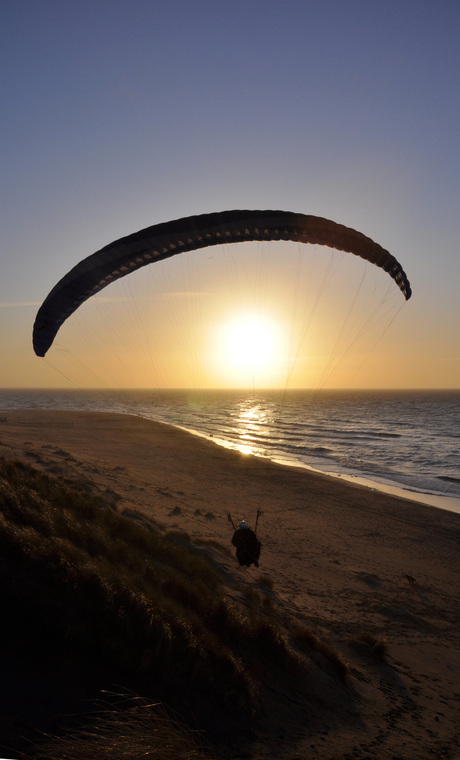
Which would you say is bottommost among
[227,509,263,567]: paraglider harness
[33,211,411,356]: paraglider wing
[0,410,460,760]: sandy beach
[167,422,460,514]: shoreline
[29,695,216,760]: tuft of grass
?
[167,422,460,514]: shoreline

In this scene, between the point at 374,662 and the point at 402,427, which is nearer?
the point at 374,662

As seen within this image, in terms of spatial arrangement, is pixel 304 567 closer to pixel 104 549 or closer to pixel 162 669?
pixel 104 549

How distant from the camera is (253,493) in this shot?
25.4 m

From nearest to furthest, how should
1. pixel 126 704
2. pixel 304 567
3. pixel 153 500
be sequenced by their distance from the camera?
Answer: pixel 126 704, pixel 304 567, pixel 153 500

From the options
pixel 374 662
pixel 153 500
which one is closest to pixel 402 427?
pixel 153 500

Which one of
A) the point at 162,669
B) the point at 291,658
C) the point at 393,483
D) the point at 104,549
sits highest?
the point at 104,549

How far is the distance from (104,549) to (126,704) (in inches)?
133

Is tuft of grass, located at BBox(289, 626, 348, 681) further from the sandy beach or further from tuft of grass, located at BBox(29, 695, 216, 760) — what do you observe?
tuft of grass, located at BBox(29, 695, 216, 760)

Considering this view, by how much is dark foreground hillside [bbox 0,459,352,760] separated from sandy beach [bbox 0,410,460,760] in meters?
0.38

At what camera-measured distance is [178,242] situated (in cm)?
1353

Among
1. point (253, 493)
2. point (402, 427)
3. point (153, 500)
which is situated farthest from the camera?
point (402, 427)

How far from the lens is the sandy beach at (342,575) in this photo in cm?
607

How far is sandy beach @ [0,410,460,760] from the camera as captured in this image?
6074 mm

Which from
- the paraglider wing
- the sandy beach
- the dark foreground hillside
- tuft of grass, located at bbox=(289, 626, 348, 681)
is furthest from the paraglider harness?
the paraglider wing
